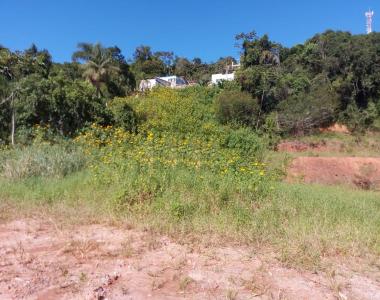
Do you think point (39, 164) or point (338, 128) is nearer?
point (39, 164)

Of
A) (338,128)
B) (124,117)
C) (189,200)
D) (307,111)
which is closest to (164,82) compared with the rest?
(307,111)

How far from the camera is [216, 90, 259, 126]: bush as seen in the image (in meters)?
22.9

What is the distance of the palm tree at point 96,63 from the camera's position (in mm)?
29594

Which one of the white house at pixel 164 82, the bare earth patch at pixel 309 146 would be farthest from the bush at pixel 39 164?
the white house at pixel 164 82

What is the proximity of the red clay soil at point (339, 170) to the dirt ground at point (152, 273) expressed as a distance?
13557mm

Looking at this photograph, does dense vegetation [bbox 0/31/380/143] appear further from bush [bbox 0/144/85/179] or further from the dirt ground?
the dirt ground

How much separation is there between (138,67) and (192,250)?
47.6m

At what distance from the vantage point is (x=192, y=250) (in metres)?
3.83

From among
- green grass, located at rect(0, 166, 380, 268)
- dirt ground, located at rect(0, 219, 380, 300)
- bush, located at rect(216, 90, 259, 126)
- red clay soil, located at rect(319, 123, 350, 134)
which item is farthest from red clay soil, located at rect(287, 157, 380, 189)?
dirt ground, located at rect(0, 219, 380, 300)

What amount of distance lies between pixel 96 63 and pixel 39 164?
24.1m

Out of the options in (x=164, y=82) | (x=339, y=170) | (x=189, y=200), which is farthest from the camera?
(x=164, y=82)

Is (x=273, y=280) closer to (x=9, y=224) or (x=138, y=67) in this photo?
(x=9, y=224)

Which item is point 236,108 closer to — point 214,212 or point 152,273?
point 214,212

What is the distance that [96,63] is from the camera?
3008cm
